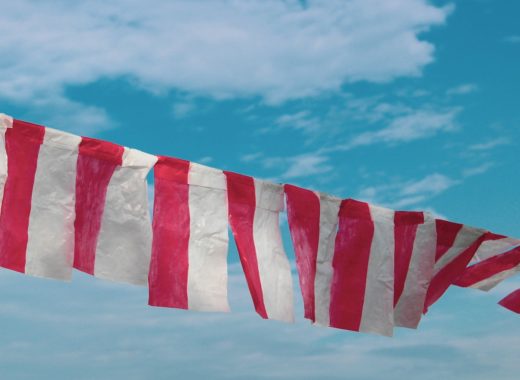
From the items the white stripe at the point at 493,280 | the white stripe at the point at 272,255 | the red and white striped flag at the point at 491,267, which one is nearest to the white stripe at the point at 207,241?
the white stripe at the point at 272,255

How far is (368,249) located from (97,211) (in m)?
2.22

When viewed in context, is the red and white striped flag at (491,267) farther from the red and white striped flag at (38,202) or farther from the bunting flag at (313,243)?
the red and white striped flag at (38,202)

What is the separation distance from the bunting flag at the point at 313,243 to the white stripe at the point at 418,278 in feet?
2.50

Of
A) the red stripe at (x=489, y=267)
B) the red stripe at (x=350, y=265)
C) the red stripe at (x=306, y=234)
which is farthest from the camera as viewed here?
the red stripe at (x=489, y=267)

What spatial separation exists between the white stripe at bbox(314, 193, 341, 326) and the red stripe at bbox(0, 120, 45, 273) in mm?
2140

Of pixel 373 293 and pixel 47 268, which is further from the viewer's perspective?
pixel 373 293

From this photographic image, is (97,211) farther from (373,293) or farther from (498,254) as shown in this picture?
(498,254)

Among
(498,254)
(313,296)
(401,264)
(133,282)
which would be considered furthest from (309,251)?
(498,254)

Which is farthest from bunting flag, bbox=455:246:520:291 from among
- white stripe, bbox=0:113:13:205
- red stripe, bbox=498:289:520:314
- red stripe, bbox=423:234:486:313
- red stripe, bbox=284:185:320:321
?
white stripe, bbox=0:113:13:205

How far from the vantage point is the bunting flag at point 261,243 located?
19.1 ft

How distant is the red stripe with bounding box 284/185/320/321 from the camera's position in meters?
6.15

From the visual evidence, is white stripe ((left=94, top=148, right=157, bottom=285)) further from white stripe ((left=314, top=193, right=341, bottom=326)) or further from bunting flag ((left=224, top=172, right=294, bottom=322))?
white stripe ((left=314, top=193, right=341, bottom=326))

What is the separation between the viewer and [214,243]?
5.63 m

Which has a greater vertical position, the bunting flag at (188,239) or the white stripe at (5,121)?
the white stripe at (5,121)
